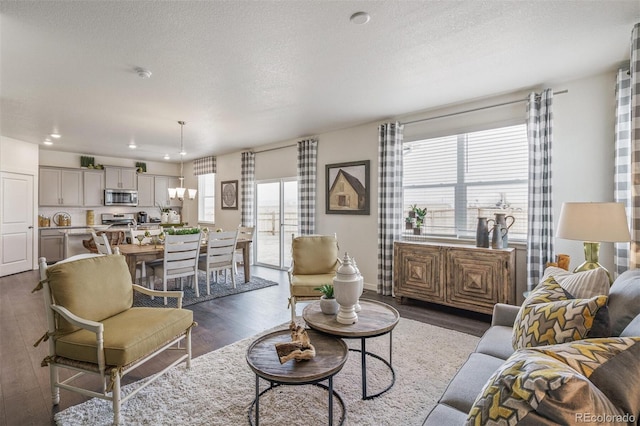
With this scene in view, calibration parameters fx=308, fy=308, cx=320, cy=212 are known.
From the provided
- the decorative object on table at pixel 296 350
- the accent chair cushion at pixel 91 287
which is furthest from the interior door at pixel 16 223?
the decorative object on table at pixel 296 350

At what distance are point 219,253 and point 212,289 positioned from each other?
587 millimetres

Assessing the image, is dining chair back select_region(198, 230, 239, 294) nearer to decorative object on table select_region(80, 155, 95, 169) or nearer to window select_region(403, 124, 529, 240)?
window select_region(403, 124, 529, 240)

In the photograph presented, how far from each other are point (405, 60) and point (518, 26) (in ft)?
2.86

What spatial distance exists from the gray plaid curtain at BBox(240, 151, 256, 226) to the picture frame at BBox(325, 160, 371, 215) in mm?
2109

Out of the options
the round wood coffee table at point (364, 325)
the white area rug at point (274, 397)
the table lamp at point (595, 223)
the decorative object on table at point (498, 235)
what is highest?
the table lamp at point (595, 223)

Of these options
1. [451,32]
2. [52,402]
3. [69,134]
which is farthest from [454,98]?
[69,134]

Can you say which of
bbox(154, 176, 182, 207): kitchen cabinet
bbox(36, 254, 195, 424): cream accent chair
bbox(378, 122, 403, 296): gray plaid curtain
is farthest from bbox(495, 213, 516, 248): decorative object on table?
bbox(154, 176, 182, 207): kitchen cabinet

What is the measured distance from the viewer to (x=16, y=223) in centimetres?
595

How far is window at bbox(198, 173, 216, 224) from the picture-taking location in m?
7.97

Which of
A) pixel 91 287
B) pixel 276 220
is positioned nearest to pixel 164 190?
pixel 276 220

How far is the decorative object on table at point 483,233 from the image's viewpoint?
358 cm

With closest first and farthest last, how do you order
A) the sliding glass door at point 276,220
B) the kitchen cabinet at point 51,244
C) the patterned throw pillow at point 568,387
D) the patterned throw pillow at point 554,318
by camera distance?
the patterned throw pillow at point 568,387, the patterned throw pillow at point 554,318, the sliding glass door at point 276,220, the kitchen cabinet at point 51,244

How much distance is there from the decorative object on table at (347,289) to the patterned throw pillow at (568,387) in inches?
47.9

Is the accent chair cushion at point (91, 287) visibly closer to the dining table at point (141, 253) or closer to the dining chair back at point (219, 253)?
the dining table at point (141, 253)
